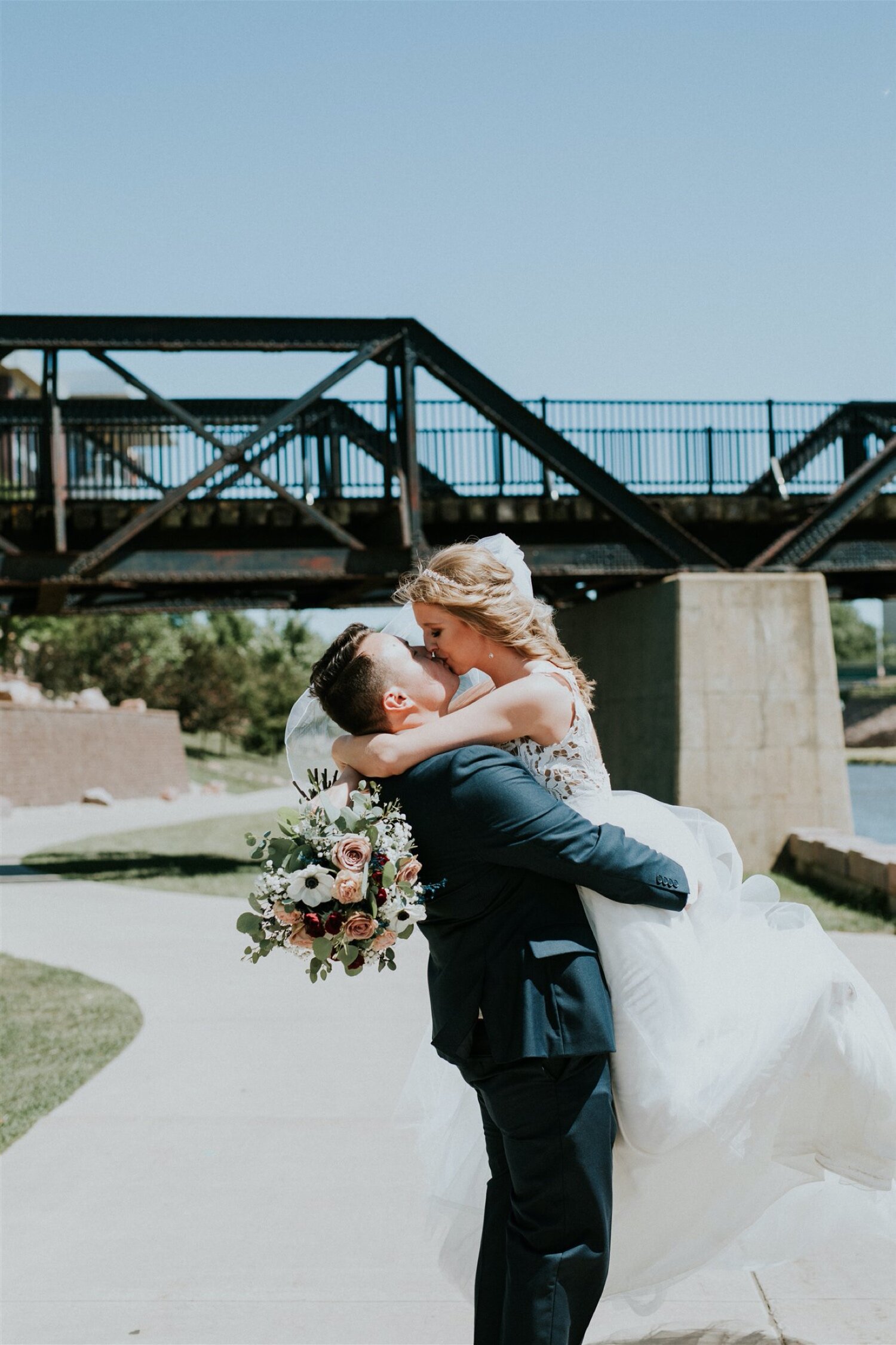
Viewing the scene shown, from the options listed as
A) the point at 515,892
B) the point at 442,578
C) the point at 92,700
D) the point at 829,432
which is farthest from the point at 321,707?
the point at 92,700

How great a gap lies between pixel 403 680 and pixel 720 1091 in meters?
1.23

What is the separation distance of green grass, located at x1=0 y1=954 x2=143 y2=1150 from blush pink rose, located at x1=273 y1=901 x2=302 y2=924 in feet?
11.0

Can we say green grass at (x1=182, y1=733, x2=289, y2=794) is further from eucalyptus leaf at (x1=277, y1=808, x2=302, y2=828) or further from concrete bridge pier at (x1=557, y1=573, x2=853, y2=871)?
eucalyptus leaf at (x1=277, y1=808, x2=302, y2=828)

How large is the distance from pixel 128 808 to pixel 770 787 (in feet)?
75.3

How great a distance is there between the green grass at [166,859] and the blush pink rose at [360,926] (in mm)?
9322

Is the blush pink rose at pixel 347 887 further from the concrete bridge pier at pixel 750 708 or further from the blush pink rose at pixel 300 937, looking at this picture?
the concrete bridge pier at pixel 750 708

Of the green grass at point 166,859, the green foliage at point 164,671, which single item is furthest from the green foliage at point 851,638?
the green grass at point 166,859

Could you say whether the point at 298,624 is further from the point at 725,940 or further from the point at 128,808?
the point at 725,940

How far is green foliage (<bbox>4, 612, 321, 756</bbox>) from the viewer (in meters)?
45.9

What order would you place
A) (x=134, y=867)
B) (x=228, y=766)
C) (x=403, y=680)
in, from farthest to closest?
(x=228, y=766)
(x=134, y=867)
(x=403, y=680)

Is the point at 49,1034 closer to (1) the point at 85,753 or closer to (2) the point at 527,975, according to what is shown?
(2) the point at 527,975

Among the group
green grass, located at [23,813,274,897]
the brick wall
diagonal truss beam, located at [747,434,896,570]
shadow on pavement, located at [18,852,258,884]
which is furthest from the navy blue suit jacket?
the brick wall

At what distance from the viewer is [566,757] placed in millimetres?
2982

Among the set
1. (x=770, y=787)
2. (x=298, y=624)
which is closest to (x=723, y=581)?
(x=770, y=787)
